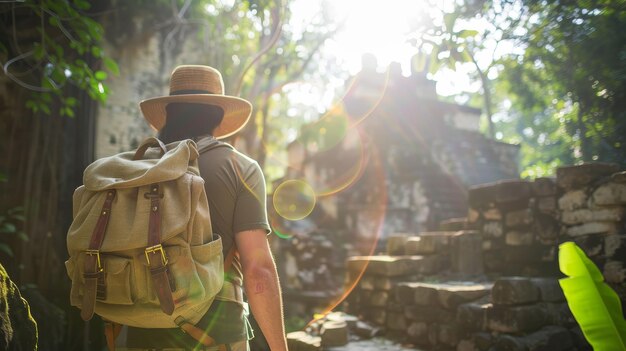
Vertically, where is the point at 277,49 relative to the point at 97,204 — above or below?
above

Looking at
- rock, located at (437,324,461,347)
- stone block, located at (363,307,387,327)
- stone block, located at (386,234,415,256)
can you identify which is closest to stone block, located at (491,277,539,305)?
rock, located at (437,324,461,347)

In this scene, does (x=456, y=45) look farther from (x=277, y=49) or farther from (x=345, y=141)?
(x=345, y=141)

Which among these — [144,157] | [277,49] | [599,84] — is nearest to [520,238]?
[599,84]

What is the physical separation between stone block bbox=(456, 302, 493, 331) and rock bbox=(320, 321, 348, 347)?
1132 millimetres

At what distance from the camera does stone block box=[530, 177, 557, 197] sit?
461 cm

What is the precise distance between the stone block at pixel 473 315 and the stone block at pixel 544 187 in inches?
53.2

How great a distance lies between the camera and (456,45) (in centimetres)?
308

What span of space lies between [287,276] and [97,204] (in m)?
8.80

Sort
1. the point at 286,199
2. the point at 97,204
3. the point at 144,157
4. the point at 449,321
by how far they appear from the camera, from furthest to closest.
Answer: the point at 286,199 → the point at 449,321 → the point at 144,157 → the point at 97,204

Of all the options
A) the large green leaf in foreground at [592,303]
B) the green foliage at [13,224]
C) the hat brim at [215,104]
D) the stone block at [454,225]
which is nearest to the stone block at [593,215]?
the stone block at [454,225]

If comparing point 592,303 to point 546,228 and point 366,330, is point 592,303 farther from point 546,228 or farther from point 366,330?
point 366,330

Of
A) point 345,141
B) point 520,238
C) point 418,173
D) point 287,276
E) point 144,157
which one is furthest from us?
point 345,141

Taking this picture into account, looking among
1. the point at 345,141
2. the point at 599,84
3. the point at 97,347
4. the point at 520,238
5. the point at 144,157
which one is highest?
the point at 345,141

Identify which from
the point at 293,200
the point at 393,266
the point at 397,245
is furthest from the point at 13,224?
the point at 293,200
